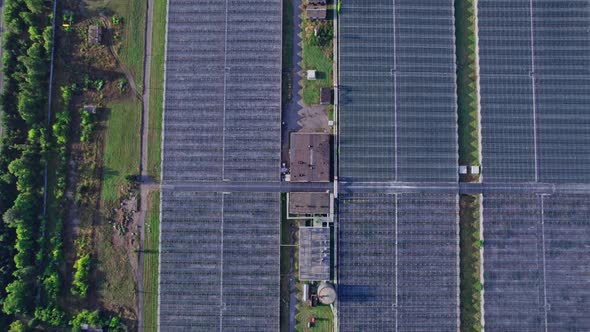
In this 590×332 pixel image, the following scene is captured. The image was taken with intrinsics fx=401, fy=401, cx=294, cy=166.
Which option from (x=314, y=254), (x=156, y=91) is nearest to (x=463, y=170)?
(x=314, y=254)

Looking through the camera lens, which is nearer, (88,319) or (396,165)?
(396,165)

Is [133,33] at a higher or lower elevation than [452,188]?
higher

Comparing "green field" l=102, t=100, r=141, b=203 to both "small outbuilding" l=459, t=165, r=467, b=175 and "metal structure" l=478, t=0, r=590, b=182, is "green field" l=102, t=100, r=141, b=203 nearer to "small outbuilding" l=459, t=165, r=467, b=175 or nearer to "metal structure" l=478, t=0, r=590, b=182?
"small outbuilding" l=459, t=165, r=467, b=175

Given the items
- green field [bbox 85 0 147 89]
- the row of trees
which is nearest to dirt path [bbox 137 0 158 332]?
green field [bbox 85 0 147 89]

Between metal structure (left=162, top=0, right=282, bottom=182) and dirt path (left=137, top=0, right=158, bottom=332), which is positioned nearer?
metal structure (left=162, top=0, right=282, bottom=182)

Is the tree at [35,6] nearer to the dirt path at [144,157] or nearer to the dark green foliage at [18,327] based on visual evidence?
the dirt path at [144,157]

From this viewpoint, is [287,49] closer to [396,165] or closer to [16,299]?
[396,165]

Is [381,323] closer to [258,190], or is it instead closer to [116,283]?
[258,190]
